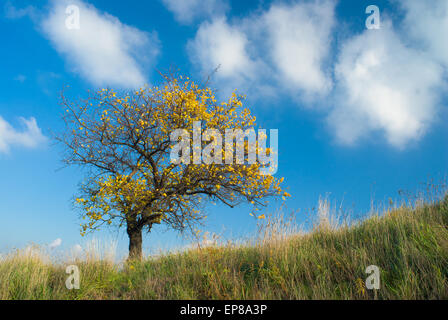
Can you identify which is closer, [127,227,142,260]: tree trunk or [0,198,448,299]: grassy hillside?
[0,198,448,299]: grassy hillside

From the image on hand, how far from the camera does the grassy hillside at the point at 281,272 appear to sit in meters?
6.56

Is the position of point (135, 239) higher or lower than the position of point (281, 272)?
higher

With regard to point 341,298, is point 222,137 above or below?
above

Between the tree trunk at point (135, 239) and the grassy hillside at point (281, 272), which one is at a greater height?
the tree trunk at point (135, 239)

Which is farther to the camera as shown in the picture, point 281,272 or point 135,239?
point 135,239

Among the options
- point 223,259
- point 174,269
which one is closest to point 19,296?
point 174,269

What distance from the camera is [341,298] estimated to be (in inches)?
250

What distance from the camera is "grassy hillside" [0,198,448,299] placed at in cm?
656

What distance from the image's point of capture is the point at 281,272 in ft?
24.7

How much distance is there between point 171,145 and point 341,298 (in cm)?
1047

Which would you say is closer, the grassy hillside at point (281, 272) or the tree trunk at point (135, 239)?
the grassy hillside at point (281, 272)

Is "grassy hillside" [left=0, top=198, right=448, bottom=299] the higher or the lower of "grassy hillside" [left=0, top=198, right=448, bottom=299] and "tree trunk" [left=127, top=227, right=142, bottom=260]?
the lower
